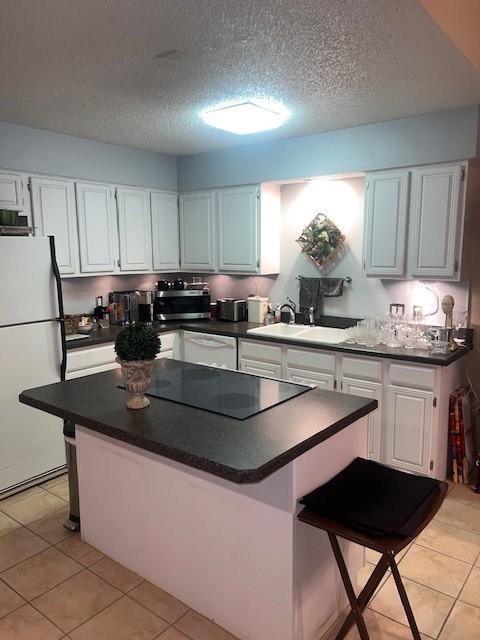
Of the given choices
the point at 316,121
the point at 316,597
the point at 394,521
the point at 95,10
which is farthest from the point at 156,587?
the point at 316,121

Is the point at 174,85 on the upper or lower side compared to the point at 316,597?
upper

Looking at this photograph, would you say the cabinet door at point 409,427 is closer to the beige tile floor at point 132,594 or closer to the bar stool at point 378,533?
the beige tile floor at point 132,594

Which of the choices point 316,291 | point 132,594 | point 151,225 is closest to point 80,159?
point 151,225

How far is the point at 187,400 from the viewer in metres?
2.16

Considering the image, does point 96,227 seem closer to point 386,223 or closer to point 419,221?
point 386,223

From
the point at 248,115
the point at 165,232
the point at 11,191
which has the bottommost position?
the point at 165,232

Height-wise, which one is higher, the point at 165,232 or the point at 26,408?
the point at 165,232

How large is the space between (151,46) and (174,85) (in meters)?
0.49

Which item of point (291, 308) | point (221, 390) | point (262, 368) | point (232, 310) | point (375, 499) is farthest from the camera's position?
point (232, 310)

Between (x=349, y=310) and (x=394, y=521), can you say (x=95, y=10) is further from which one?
(x=349, y=310)

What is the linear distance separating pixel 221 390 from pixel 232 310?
7.05 ft

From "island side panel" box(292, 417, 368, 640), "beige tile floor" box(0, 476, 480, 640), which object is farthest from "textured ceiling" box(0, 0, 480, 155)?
"beige tile floor" box(0, 476, 480, 640)

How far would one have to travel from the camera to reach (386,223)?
11.2 feet

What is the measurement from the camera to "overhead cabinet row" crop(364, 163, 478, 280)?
10.2 ft
